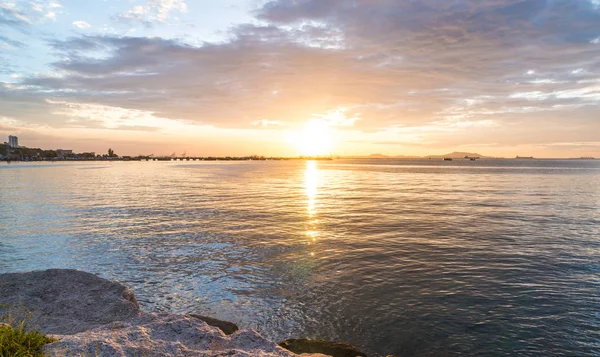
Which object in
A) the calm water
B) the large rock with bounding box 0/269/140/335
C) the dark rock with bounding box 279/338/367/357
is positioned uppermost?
the large rock with bounding box 0/269/140/335

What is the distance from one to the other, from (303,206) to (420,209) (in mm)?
13233

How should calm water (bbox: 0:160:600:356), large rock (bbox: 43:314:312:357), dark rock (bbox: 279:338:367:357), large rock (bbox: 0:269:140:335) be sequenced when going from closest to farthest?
large rock (bbox: 43:314:312:357), dark rock (bbox: 279:338:367:357), large rock (bbox: 0:269:140:335), calm water (bbox: 0:160:600:356)

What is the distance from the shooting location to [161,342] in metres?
8.45

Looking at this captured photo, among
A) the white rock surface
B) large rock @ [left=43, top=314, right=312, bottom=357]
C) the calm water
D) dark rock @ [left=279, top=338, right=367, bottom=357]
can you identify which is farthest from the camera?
the calm water

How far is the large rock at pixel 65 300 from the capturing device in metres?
10.2

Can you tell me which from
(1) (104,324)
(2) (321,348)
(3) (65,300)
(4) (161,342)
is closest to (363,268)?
(2) (321,348)

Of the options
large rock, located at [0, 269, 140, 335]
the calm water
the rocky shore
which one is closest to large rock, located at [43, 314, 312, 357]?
the rocky shore

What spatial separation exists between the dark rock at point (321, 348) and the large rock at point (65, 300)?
4770 mm

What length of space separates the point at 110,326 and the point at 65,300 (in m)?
2.94

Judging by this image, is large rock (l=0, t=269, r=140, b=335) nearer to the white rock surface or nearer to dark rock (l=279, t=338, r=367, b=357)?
the white rock surface

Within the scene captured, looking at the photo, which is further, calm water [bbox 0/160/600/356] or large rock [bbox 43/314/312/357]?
calm water [bbox 0/160/600/356]

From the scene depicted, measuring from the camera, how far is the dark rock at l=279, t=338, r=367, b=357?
381 inches

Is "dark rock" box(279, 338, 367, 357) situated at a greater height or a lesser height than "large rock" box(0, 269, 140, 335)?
lesser

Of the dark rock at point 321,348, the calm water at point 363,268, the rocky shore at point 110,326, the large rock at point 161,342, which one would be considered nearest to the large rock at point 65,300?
the rocky shore at point 110,326
